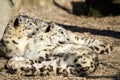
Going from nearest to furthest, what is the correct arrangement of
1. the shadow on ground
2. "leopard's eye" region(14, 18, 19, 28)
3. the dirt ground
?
the dirt ground → "leopard's eye" region(14, 18, 19, 28) → the shadow on ground

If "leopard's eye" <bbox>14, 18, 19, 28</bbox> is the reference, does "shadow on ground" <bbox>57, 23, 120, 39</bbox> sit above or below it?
below

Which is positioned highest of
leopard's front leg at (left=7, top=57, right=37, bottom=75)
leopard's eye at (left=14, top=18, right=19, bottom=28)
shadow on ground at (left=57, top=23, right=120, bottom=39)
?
leopard's eye at (left=14, top=18, right=19, bottom=28)

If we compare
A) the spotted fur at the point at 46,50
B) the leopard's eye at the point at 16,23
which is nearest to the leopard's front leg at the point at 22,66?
the spotted fur at the point at 46,50

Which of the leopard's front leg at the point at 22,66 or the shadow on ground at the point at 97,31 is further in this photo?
the shadow on ground at the point at 97,31

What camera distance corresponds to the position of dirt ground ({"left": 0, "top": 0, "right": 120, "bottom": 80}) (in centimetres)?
478

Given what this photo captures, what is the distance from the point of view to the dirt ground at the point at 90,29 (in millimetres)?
4781

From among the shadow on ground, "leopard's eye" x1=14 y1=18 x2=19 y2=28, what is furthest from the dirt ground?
"leopard's eye" x1=14 y1=18 x2=19 y2=28

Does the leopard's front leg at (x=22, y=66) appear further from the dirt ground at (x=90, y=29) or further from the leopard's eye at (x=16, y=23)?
the leopard's eye at (x=16, y=23)

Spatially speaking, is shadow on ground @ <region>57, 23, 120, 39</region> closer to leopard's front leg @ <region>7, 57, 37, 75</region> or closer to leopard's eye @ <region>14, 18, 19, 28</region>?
leopard's eye @ <region>14, 18, 19, 28</region>

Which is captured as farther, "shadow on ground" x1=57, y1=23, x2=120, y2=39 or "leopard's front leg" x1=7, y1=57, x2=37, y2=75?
"shadow on ground" x1=57, y1=23, x2=120, y2=39

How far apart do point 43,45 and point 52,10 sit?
3835 mm

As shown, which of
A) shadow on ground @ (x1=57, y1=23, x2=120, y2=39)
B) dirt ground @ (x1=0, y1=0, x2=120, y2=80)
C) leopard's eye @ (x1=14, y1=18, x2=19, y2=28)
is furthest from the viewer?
shadow on ground @ (x1=57, y1=23, x2=120, y2=39)

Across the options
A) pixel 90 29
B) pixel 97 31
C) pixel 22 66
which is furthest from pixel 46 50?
pixel 90 29

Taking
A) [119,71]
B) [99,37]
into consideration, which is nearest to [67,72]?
[119,71]
